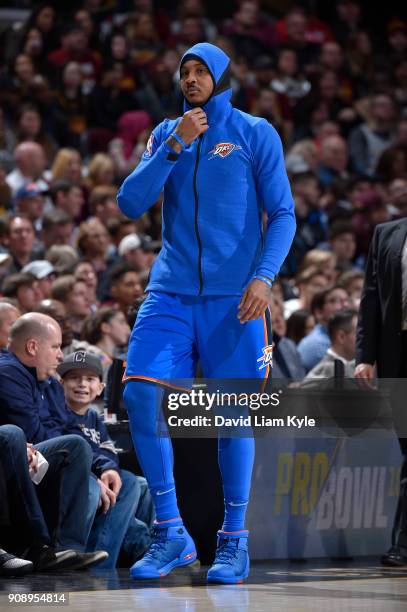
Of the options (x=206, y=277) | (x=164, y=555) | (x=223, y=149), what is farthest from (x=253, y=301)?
(x=164, y=555)

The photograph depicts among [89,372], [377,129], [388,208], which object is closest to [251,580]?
[89,372]

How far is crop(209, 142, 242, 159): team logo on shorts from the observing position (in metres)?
5.30

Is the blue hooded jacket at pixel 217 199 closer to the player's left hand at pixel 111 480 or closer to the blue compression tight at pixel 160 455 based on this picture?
the blue compression tight at pixel 160 455

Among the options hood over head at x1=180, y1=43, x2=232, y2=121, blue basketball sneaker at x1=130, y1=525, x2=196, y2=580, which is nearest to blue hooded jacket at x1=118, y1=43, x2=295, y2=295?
hood over head at x1=180, y1=43, x2=232, y2=121

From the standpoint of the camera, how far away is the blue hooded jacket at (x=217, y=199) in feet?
17.2

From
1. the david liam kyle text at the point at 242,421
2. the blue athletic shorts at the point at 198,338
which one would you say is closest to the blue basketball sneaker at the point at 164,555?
the david liam kyle text at the point at 242,421

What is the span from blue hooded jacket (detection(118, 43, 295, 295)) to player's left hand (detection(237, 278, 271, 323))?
0.07 metres

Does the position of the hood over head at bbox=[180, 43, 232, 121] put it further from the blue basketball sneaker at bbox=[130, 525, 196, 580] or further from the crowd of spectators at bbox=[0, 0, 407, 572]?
the crowd of spectators at bbox=[0, 0, 407, 572]

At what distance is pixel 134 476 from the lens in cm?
638

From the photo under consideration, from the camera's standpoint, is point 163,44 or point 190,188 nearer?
point 190,188

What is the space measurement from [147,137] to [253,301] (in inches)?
324

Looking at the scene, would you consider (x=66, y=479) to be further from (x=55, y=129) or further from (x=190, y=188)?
(x=55, y=129)

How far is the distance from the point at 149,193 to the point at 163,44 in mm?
11066

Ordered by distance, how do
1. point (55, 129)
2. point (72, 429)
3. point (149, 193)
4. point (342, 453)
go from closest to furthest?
point (149, 193), point (72, 429), point (342, 453), point (55, 129)
